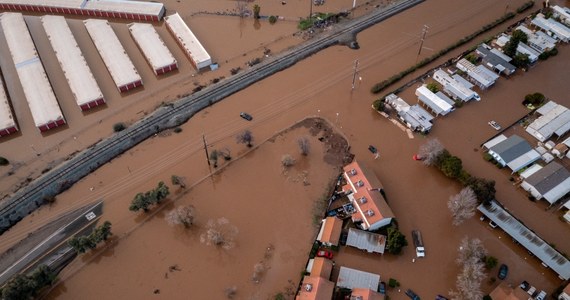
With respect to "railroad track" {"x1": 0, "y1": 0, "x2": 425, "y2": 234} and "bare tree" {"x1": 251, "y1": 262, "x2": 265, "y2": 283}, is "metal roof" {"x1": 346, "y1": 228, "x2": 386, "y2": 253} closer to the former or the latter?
"bare tree" {"x1": 251, "y1": 262, "x2": 265, "y2": 283}

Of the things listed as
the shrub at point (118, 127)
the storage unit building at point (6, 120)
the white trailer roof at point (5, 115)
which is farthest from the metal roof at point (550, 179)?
the white trailer roof at point (5, 115)

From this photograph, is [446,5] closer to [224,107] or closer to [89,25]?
[224,107]

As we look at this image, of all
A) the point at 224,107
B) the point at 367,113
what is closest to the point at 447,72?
the point at 367,113

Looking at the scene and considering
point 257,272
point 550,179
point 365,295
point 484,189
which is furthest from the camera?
point 550,179

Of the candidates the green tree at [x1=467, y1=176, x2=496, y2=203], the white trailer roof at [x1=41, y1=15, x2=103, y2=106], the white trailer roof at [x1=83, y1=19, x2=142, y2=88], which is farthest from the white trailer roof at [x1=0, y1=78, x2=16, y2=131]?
the green tree at [x1=467, y1=176, x2=496, y2=203]

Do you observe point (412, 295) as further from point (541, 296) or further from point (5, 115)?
point (5, 115)

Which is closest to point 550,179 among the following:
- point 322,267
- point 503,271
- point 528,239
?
point 528,239
